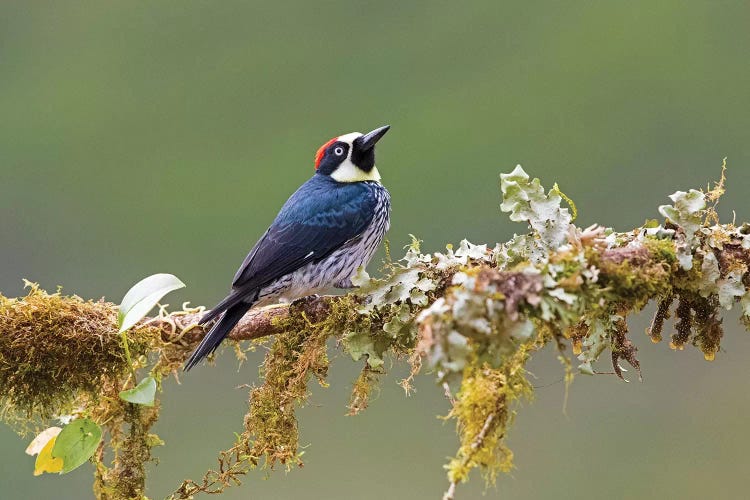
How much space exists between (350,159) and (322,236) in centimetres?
58

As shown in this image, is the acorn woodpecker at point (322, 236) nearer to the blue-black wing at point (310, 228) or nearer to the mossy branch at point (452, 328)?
the blue-black wing at point (310, 228)

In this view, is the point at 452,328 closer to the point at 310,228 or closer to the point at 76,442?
the point at 76,442

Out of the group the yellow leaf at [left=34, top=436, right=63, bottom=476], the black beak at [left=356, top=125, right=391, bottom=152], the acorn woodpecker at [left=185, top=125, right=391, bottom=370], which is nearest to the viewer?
the yellow leaf at [left=34, top=436, right=63, bottom=476]

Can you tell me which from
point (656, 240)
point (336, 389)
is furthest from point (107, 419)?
point (336, 389)

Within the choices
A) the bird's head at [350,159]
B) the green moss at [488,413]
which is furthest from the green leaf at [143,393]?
the bird's head at [350,159]

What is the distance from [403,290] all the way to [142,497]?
1006mm

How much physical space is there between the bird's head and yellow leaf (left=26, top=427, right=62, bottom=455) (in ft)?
5.20

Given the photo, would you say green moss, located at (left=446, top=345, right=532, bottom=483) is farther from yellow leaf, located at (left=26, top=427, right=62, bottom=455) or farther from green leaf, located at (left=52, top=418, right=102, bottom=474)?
yellow leaf, located at (left=26, top=427, right=62, bottom=455)

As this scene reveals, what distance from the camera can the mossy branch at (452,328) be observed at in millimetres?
1849

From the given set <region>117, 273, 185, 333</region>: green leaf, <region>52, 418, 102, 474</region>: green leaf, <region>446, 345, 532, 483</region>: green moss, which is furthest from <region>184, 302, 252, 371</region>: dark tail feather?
<region>446, 345, 532, 483</region>: green moss

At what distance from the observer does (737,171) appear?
45.2 feet

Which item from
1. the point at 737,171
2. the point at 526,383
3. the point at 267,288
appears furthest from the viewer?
the point at 737,171

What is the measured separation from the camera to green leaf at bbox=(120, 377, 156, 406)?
8.27ft

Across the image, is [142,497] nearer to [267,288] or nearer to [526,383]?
[267,288]
